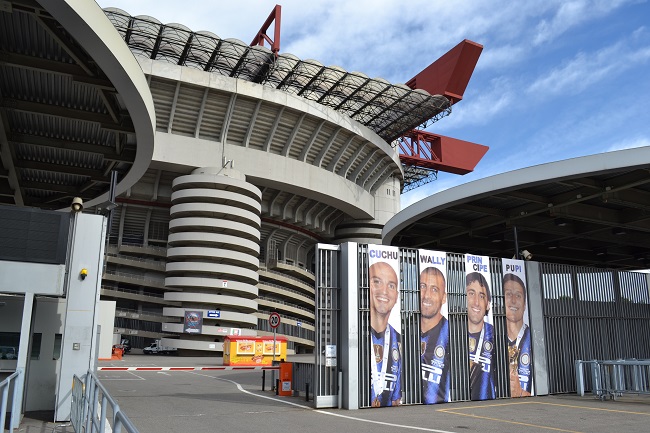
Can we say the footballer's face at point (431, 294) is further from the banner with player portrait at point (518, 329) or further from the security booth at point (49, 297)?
the security booth at point (49, 297)

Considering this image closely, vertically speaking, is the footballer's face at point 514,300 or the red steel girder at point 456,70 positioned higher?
the red steel girder at point 456,70

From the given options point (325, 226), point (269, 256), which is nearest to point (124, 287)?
point (269, 256)

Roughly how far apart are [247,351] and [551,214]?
23.7 meters

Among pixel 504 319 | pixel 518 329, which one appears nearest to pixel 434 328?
pixel 504 319

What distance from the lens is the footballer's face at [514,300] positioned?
20141 mm

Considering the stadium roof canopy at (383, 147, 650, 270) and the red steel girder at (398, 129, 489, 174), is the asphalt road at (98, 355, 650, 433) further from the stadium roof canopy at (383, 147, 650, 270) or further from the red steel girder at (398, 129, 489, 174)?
the red steel girder at (398, 129, 489, 174)

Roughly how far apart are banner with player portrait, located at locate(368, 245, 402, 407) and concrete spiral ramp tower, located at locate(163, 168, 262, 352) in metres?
38.3

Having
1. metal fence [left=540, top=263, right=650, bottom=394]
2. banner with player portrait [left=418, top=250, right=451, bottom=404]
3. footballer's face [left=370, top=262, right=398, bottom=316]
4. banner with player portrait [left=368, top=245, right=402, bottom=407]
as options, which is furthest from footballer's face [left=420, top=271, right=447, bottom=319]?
metal fence [left=540, top=263, right=650, bottom=394]

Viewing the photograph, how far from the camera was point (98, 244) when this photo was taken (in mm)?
13594

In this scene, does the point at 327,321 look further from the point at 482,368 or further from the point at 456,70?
the point at 456,70

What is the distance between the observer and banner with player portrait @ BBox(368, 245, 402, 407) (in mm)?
16844

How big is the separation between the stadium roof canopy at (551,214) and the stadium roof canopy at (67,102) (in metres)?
12.6

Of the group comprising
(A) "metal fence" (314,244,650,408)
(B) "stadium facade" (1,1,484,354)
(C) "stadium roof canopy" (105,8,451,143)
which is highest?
(C) "stadium roof canopy" (105,8,451,143)

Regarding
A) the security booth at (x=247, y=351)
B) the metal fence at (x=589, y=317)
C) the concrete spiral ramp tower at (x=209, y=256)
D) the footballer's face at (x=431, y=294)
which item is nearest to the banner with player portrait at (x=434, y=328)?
the footballer's face at (x=431, y=294)
